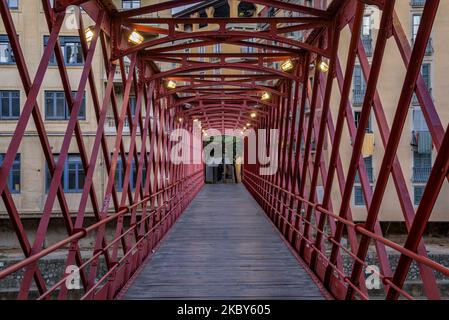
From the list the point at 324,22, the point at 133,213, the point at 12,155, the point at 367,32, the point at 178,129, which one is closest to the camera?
the point at 12,155

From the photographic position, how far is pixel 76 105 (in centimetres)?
558

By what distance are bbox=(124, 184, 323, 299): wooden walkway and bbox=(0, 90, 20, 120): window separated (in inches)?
547

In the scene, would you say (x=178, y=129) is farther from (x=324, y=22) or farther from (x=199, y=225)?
(x=324, y=22)

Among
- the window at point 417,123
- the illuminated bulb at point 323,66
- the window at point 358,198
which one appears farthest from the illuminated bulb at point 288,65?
the window at point 358,198

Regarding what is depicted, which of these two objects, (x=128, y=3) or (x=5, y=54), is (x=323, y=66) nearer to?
(x=5, y=54)

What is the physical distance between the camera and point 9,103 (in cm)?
2312

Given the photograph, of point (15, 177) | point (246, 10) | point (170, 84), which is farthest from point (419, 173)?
point (246, 10)

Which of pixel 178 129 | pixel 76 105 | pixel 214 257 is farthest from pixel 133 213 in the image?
pixel 178 129

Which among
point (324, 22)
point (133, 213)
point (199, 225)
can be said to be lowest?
point (199, 225)

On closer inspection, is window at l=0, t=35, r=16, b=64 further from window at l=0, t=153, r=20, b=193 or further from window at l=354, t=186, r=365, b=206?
window at l=354, t=186, r=365, b=206

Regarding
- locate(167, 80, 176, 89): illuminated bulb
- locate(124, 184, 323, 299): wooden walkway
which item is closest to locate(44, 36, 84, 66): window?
locate(167, 80, 176, 89): illuminated bulb

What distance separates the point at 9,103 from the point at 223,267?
1875cm

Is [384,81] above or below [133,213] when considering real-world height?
above

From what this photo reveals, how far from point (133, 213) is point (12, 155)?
4.44 m
